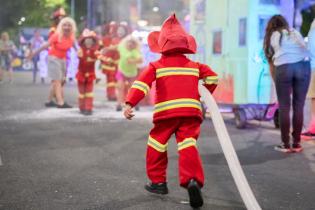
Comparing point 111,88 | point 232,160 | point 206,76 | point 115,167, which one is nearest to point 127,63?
point 111,88

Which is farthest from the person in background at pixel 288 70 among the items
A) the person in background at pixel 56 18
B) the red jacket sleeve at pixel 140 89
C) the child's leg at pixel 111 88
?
the child's leg at pixel 111 88

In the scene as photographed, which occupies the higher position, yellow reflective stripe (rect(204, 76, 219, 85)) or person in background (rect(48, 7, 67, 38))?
person in background (rect(48, 7, 67, 38))

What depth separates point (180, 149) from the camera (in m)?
4.07

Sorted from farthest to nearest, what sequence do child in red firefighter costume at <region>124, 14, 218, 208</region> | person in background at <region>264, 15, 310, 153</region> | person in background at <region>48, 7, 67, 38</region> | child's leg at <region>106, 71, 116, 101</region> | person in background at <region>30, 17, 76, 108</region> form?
child's leg at <region>106, 71, 116, 101</region> → person in background at <region>48, 7, 67, 38</region> → person in background at <region>30, 17, 76, 108</region> → person in background at <region>264, 15, 310, 153</region> → child in red firefighter costume at <region>124, 14, 218, 208</region>

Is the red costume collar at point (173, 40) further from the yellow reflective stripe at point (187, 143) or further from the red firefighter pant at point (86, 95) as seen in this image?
the red firefighter pant at point (86, 95)

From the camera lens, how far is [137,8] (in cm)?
2308

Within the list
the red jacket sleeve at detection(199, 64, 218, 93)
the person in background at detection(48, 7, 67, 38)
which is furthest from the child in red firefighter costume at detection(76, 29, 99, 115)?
the red jacket sleeve at detection(199, 64, 218, 93)

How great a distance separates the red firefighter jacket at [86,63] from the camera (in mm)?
9547

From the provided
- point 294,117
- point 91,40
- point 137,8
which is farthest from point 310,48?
point 137,8

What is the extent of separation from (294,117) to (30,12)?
16.0ft

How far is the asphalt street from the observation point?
13.5ft

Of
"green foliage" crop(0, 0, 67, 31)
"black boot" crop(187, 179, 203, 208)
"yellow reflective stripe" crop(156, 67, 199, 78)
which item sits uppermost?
"green foliage" crop(0, 0, 67, 31)

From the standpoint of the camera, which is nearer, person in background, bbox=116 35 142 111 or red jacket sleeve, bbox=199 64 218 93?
red jacket sleeve, bbox=199 64 218 93

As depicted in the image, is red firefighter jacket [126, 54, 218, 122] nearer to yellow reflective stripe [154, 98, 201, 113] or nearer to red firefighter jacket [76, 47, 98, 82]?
yellow reflective stripe [154, 98, 201, 113]
